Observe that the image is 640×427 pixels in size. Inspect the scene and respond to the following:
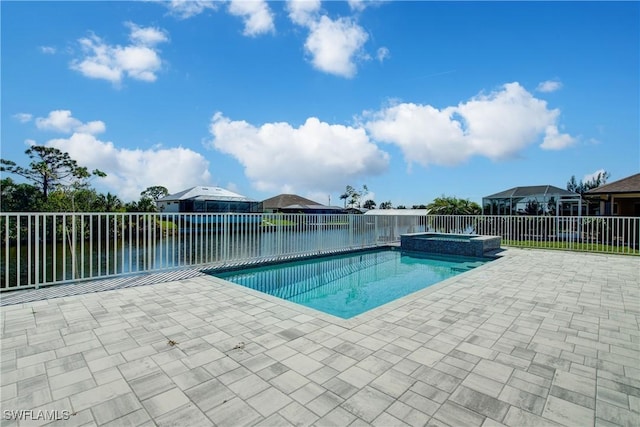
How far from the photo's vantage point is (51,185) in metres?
22.7

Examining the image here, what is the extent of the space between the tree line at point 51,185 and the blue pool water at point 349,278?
2011 centimetres

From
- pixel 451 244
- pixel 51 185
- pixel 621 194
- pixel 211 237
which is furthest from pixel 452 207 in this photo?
pixel 51 185

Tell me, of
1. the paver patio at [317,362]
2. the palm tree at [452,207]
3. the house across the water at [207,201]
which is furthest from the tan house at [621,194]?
the house across the water at [207,201]

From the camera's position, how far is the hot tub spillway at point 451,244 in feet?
33.2

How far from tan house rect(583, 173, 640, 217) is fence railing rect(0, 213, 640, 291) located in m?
4.96

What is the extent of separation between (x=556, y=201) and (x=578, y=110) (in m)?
10.3

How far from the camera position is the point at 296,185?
4147 centimetres

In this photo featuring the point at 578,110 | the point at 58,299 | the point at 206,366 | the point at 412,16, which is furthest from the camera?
the point at 578,110

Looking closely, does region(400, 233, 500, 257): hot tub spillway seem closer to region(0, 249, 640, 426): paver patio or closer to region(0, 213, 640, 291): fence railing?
region(0, 213, 640, 291): fence railing

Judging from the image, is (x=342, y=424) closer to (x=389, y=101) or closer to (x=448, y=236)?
(x=448, y=236)

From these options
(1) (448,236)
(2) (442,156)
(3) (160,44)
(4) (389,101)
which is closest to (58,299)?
(3) (160,44)

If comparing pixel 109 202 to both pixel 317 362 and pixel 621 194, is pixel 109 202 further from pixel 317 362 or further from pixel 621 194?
pixel 621 194

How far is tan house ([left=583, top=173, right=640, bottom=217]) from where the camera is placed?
550 inches

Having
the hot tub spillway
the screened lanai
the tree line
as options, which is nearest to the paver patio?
the hot tub spillway
